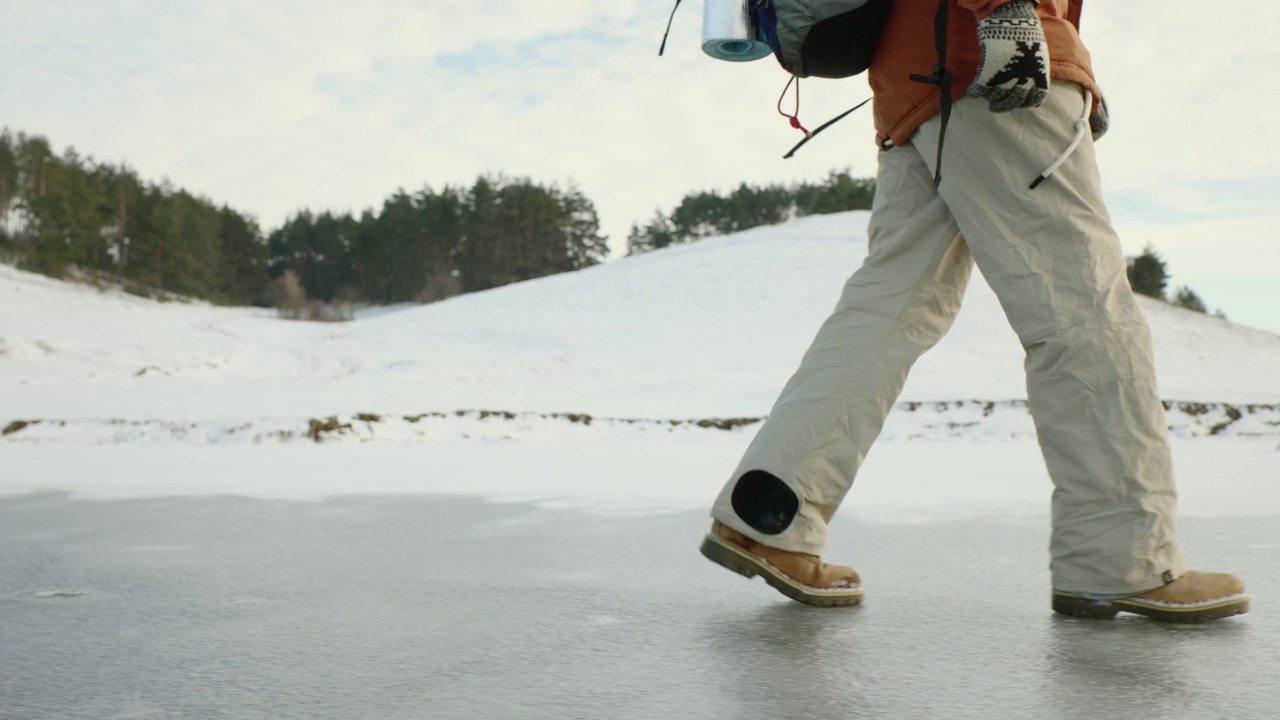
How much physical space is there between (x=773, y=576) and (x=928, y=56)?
1062mm

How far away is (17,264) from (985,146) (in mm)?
46664

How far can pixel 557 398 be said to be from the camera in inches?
435

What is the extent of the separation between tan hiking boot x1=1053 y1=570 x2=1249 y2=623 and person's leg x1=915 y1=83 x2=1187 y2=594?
23 mm

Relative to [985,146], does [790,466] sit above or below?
below

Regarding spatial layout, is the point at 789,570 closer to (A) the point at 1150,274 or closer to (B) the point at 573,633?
(B) the point at 573,633

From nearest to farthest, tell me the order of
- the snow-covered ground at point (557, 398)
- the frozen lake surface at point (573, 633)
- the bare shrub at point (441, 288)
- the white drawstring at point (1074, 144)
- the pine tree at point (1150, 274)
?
the frozen lake surface at point (573, 633) < the white drawstring at point (1074, 144) < the snow-covered ground at point (557, 398) < the pine tree at point (1150, 274) < the bare shrub at point (441, 288)

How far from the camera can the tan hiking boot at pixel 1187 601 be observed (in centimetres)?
182

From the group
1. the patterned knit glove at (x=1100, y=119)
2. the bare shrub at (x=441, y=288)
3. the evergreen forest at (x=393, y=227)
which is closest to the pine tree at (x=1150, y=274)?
the evergreen forest at (x=393, y=227)

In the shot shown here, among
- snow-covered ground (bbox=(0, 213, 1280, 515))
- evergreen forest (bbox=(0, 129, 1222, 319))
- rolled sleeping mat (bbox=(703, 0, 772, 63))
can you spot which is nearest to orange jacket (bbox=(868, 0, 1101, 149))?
rolled sleeping mat (bbox=(703, 0, 772, 63))

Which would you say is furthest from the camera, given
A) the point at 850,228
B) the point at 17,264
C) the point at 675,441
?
the point at 17,264

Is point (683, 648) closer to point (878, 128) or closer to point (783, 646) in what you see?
point (783, 646)

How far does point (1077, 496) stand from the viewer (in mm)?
1860

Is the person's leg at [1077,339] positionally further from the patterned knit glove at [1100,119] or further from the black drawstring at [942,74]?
the patterned knit glove at [1100,119]

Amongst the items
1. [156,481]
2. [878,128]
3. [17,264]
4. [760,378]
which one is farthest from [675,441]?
[17,264]
